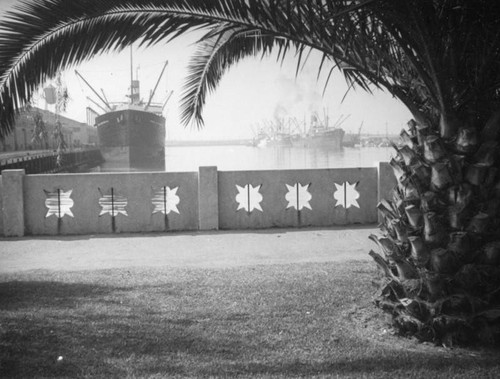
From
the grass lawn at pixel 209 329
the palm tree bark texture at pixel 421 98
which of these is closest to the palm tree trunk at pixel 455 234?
the palm tree bark texture at pixel 421 98

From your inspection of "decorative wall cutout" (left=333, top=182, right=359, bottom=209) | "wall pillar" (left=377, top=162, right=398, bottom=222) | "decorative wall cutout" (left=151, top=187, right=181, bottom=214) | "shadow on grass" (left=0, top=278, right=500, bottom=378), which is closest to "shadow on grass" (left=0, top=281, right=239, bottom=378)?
"shadow on grass" (left=0, top=278, right=500, bottom=378)

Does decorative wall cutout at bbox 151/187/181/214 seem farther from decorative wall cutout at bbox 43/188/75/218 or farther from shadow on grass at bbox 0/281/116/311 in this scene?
shadow on grass at bbox 0/281/116/311

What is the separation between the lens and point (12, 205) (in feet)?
31.2

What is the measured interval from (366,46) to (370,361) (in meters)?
2.88

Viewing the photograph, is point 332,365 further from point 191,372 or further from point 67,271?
point 67,271

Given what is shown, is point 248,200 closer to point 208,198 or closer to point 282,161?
point 208,198

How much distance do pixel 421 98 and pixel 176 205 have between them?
6.25 metres

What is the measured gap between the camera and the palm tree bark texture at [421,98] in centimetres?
394

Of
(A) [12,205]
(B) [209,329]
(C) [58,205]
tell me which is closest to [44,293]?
(B) [209,329]

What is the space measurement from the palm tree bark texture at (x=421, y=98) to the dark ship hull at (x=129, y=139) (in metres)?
44.6

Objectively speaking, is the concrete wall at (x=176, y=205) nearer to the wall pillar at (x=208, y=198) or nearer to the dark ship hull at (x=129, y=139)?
the wall pillar at (x=208, y=198)

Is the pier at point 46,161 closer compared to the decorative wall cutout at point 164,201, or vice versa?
the decorative wall cutout at point 164,201

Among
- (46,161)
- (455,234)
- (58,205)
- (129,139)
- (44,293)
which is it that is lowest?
(44,293)

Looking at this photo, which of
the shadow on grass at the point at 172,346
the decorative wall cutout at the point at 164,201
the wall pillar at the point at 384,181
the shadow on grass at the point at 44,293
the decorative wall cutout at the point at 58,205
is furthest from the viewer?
the wall pillar at the point at 384,181
